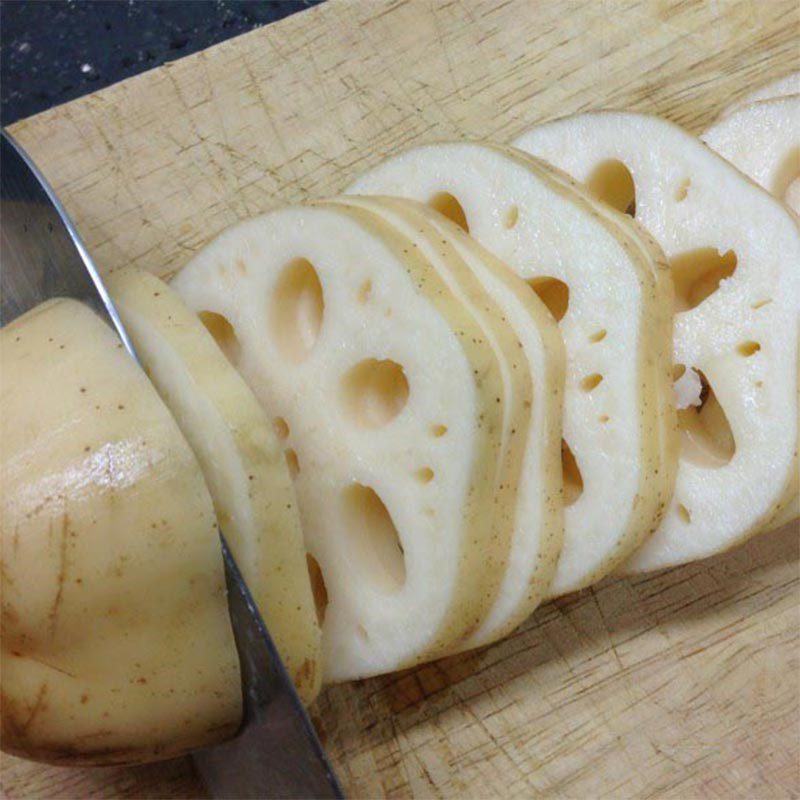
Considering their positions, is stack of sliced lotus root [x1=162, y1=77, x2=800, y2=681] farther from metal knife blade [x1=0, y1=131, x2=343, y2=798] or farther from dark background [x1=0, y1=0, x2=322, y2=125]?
dark background [x1=0, y1=0, x2=322, y2=125]

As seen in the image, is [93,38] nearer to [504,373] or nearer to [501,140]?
[501,140]

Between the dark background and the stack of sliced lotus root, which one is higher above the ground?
the dark background

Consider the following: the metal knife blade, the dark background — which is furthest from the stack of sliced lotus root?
the dark background

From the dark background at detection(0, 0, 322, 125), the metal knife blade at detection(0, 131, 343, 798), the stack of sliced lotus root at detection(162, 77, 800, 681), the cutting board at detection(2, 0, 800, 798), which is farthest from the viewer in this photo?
the dark background at detection(0, 0, 322, 125)

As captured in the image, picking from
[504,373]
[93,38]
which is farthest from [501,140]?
[93,38]

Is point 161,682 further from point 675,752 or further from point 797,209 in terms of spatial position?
point 797,209

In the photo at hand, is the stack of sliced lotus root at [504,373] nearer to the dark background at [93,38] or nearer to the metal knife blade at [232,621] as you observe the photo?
the metal knife blade at [232,621]
